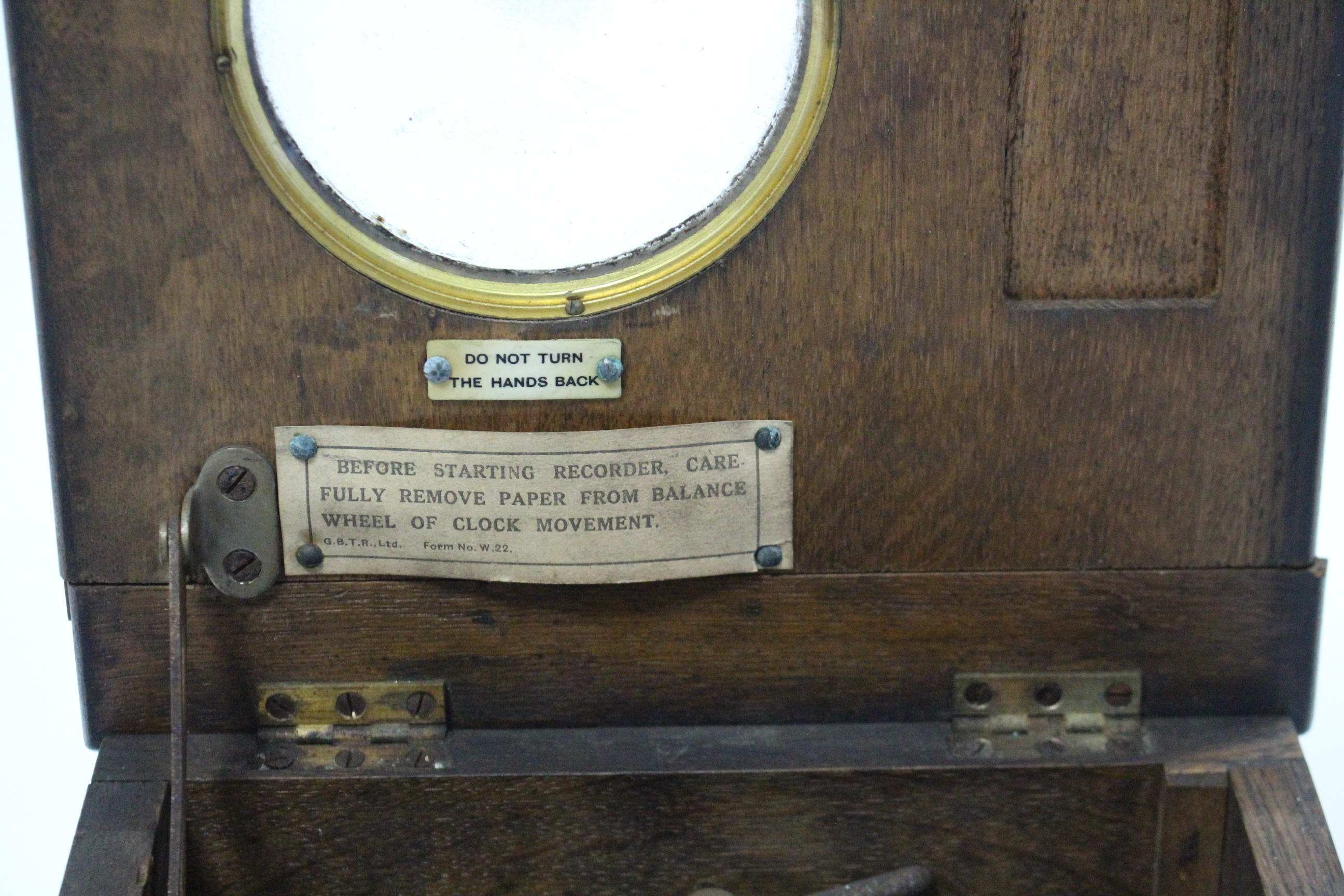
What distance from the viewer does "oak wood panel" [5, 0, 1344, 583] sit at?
2.92ft

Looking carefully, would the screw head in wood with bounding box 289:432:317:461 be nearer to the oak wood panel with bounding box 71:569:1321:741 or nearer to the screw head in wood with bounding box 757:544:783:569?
the oak wood panel with bounding box 71:569:1321:741

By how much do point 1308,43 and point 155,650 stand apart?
0.87 m

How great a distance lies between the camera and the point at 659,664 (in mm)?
995

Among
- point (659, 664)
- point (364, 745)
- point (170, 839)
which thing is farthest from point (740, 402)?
point (170, 839)

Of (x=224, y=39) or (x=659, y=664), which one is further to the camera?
(x=659, y=664)

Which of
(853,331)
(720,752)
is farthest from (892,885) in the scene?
(853,331)

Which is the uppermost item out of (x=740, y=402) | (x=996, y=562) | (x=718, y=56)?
(x=718, y=56)

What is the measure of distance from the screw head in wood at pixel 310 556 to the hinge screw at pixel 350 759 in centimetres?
13

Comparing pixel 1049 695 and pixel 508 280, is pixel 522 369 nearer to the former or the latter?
pixel 508 280

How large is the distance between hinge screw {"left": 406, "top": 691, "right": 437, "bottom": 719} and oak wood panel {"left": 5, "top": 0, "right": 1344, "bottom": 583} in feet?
0.64

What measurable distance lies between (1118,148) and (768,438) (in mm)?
295

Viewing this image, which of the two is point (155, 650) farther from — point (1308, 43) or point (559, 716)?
point (1308, 43)

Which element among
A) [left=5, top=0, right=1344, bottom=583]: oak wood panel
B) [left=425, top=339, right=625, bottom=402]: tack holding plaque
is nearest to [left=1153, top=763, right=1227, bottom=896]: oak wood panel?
[left=5, top=0, right=1344, bottom=583]: oak wood panel

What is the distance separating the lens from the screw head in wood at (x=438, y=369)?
922 millimetres
